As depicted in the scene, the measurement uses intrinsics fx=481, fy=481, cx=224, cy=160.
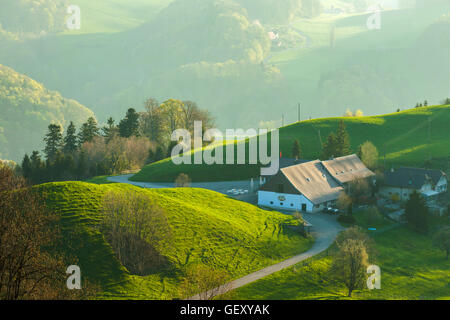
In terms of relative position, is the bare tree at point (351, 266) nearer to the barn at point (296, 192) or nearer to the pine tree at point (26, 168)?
the barn at point (296, 192)

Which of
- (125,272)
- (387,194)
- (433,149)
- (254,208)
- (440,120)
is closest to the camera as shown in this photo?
(125,272)

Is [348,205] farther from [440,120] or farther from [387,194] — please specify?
[440,120]

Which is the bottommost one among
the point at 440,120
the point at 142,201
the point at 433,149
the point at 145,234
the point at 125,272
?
the point at 125,272

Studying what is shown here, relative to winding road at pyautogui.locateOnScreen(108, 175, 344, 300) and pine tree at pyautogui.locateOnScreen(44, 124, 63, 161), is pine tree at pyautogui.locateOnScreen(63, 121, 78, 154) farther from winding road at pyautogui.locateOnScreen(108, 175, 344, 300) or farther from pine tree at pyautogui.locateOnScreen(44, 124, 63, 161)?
A: winding road at pyautogui.locateOnScreen(108, 175, 344, 300)
